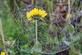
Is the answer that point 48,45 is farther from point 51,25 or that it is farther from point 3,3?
point 3,3

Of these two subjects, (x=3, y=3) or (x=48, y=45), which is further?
(x=3, y=3)

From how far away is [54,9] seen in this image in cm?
240

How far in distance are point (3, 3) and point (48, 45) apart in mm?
534

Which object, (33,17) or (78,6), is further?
(78,6)

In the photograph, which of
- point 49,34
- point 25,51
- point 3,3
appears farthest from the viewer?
point 3,3

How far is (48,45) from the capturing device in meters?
2.25

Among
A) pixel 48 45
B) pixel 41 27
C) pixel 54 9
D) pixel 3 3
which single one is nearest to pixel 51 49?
pixel 48 45

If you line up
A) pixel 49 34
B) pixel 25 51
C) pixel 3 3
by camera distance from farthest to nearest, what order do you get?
pixel 3 3 → pixel 49 34 → pixel 25 51

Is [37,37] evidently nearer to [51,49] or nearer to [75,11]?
[51,49]

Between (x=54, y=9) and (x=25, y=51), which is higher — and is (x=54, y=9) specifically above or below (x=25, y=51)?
above

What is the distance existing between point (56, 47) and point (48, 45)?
0.06 metres

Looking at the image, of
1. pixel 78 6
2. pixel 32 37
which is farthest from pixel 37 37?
pixel 78 6

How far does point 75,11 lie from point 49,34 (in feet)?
0.92

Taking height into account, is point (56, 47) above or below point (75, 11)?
below
